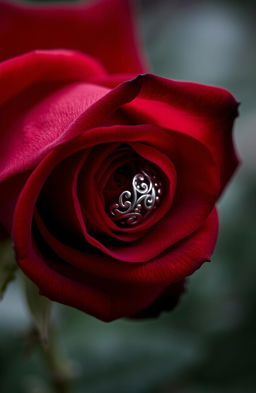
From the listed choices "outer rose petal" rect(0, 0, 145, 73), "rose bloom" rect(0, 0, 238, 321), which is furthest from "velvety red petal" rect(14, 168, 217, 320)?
"outer rose petal" rect(0, 0, 145, 73)

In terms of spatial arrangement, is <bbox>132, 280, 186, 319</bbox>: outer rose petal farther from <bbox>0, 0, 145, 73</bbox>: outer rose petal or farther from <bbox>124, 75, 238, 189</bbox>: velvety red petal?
<bbox>0, 0, 145, 73</bbox>: outer rose petal

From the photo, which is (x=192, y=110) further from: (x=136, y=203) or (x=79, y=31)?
(x=79, y=31)

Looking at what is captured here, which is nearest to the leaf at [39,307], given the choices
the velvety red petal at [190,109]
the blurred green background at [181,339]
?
the velvety red petal at [190,109]

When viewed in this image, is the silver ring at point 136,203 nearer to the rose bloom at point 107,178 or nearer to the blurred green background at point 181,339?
the rose bloom at point 107,178

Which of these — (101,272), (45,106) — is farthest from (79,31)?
(101,272)

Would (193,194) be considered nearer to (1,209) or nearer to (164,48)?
(1,209)

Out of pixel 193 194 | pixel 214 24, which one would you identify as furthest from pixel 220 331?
pixel 214 24
